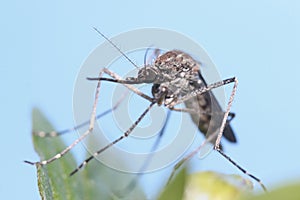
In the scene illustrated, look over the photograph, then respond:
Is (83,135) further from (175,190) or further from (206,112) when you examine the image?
(175,190)

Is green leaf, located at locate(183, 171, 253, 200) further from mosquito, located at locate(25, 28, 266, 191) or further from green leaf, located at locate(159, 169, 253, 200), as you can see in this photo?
mosquito, located at locate(25, 28, 266, 191)

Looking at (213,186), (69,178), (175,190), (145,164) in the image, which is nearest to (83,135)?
(145,164)

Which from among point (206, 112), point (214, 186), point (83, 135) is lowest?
point (214, 186)

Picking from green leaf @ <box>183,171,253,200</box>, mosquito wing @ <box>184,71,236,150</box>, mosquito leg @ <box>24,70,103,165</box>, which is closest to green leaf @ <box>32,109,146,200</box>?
mosquito leg @ <box>24,70,103,165</box>

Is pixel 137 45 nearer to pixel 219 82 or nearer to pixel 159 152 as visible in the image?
pixel 159 152

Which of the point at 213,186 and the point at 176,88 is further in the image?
the point at 176,88

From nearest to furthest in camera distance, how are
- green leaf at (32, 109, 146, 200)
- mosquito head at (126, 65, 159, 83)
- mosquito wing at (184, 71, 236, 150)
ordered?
green leaf at (32, 109, 146, 200)
mosquito head at (126, 65, 159, 83)
mosquito wing at (184, 71, 236, 150)

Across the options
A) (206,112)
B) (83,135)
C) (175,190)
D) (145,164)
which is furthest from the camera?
(206,112)

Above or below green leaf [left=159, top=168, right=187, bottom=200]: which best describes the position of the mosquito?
above

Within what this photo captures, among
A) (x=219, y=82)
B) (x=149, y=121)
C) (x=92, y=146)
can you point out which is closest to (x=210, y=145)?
(x=219, y=82)
